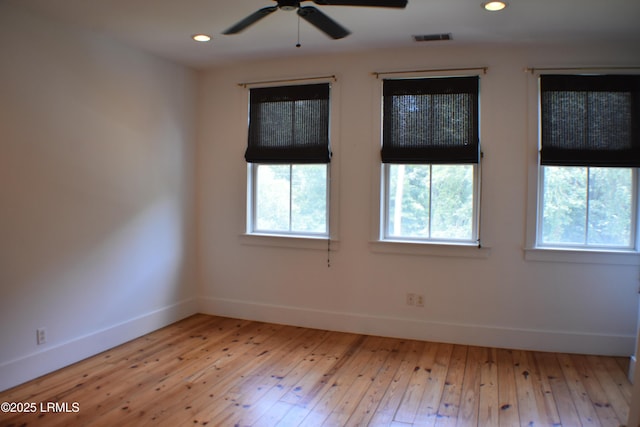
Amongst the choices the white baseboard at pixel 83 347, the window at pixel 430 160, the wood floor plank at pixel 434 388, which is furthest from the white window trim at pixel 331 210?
the wood floor plank at pixel 434 388

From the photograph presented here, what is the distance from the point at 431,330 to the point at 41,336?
3.02 m

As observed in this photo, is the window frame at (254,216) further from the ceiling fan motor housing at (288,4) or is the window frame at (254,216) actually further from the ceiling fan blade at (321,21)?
the ceiling fan motor housing at (288,4)

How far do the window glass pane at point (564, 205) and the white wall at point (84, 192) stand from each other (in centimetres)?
333

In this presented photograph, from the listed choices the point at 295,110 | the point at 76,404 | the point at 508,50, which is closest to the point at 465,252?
the point at 508,50

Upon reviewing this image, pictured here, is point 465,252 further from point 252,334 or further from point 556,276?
point 252,334

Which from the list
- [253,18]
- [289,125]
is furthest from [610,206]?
[253,18]

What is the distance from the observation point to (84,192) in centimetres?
344

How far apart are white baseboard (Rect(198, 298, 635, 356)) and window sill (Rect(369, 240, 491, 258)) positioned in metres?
0.60

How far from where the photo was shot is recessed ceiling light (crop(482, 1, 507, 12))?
2.87 metres

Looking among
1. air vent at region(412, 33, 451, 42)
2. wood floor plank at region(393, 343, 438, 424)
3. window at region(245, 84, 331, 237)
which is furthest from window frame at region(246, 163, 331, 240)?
air vent at region(412, 33, 451, 42)

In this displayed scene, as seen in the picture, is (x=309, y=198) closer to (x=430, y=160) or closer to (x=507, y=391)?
(x=430, y=160)

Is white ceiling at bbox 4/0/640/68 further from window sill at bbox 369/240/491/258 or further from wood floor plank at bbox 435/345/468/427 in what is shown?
wood floor plank at bbox 435/345/468/427

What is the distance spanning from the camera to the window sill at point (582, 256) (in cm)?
356

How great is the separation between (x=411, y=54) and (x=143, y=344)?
337 cm
